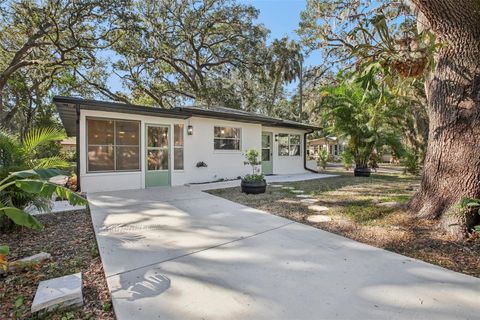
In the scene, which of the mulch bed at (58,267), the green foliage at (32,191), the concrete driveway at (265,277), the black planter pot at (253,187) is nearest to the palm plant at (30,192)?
the green foliage at (32,191)

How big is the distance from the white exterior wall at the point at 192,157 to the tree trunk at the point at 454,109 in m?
7.31

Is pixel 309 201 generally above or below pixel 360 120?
below

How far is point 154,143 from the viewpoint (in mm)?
8648

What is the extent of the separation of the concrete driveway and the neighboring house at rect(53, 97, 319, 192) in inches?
148

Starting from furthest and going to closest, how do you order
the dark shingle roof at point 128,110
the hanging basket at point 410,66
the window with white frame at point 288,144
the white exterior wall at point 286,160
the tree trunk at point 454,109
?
the window with white frame at point 288,144
the white exterior wall at point 286,160
the dark shingle roof at point 128,110
the hanging basket at point 410,66
the tree trunk at point 454,109

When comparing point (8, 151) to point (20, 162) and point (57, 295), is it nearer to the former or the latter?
point (20, 162)

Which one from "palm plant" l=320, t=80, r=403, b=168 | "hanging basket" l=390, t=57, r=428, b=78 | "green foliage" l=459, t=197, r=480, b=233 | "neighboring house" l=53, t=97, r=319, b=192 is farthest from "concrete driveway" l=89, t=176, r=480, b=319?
"palm plant" l=320, t=80, r=403, b=168

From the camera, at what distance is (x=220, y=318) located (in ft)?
6.82

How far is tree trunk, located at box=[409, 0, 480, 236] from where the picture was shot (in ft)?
12.4

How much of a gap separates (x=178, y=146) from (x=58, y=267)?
6477 mm

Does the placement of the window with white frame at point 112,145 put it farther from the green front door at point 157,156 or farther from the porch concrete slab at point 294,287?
the porch concrete slab at point 294,287

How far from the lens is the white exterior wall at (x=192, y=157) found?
7.54 meters

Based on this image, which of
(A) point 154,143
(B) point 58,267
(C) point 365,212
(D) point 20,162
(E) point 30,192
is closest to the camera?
(E) point 30,192

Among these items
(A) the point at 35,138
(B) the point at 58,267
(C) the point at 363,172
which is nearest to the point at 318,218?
(B) the point at 58,267
